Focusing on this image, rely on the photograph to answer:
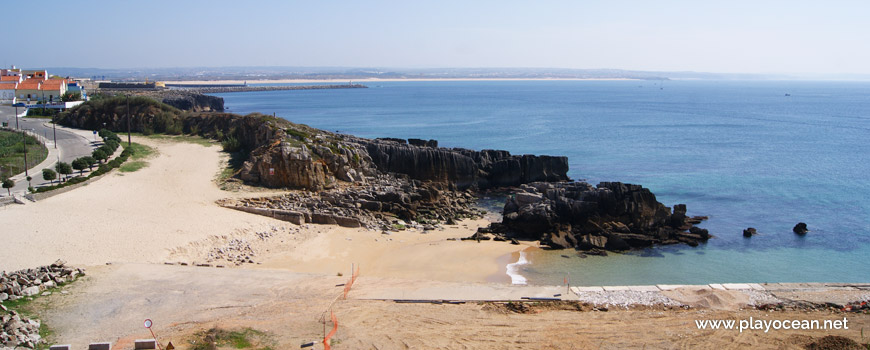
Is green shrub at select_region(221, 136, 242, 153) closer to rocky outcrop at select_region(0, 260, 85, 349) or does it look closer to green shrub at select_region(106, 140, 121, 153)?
green shrub at select_region(106, 140, 121, 153)

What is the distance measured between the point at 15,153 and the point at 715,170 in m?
47.9

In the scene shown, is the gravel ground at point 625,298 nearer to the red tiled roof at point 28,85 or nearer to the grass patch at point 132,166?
the grass patch at point 132,166

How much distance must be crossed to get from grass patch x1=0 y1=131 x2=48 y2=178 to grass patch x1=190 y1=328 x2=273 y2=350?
78.3 ft

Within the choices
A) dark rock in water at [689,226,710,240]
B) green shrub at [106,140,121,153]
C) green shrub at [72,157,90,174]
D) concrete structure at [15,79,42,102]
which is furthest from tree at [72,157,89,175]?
concrete structure at [15,79,42,102]

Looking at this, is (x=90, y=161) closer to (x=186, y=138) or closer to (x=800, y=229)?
(x=186, y=138)

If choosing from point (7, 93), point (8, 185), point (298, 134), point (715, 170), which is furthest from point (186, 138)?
point (715, 170)

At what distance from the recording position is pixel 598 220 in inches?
1123

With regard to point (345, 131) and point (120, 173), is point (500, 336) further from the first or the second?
point (345, 131)

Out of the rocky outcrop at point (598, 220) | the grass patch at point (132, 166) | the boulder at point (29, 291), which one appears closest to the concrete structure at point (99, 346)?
the boulder at point (29, 291)

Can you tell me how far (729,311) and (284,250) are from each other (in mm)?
15583

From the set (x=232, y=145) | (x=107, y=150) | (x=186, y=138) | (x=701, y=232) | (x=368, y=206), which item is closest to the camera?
(x=701, y=232)

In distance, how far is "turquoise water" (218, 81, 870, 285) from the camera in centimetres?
2416

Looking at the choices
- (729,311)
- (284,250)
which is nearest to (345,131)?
(284,250)

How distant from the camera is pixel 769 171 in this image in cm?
4512
